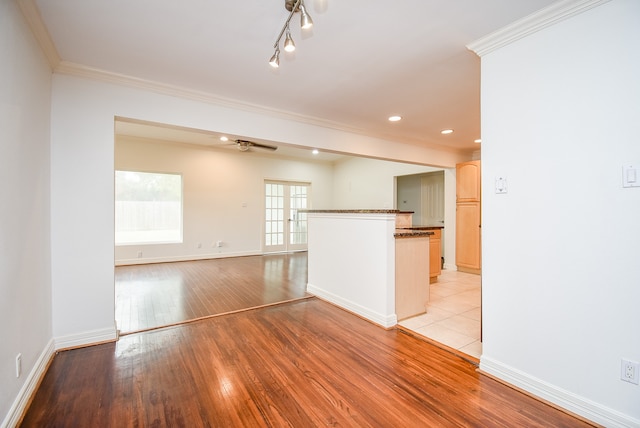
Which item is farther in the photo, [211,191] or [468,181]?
[211,191]

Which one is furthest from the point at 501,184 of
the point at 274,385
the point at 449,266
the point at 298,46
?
the point at 449,266

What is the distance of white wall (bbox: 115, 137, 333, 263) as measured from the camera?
230 inches

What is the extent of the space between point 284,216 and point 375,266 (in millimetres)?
5239

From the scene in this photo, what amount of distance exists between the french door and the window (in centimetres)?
220

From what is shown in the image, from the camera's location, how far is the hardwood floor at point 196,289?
122 inches

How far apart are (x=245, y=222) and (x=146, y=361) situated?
5077 mm

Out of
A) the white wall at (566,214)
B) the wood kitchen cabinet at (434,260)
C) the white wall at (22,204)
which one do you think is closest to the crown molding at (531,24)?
the white wall at (566,214)

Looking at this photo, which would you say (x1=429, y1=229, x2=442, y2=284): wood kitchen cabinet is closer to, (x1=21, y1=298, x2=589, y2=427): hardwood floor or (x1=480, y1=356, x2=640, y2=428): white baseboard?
(x1=21, y1=298, x2=589, y2=427): hardwood floor

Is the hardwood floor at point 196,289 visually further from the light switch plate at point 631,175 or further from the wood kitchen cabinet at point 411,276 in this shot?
the light switch plate at point 631,175

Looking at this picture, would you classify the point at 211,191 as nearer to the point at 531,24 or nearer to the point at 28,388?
the point at 28,388

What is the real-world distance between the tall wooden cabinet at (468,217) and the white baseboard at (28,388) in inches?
225

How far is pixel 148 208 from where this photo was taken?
6004mm

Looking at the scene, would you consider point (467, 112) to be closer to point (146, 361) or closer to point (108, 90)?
point (108, 90)

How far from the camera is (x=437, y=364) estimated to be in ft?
6.85
